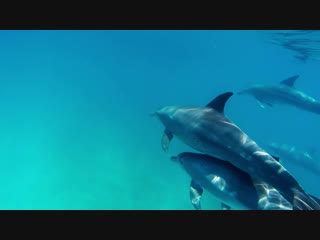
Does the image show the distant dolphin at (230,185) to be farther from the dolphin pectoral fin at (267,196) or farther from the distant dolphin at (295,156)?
the distant dolphin at (295,156)

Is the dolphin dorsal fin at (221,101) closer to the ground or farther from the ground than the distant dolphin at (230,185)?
farther from the ground

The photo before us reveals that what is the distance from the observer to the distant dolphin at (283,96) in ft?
57.0

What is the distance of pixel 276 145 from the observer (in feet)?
73.2

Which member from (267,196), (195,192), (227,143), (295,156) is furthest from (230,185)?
(295,156)

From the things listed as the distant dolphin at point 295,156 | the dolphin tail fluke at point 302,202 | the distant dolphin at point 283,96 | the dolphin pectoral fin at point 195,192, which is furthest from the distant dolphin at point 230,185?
the distant dolphin at point 295,156

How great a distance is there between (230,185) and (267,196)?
0.73m

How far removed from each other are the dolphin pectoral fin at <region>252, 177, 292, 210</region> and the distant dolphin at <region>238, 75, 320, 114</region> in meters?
12.0

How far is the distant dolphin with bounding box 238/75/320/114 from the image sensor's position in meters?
17.4

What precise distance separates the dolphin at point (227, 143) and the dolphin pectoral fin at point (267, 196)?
214mm
